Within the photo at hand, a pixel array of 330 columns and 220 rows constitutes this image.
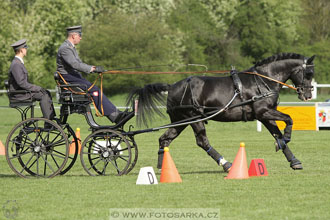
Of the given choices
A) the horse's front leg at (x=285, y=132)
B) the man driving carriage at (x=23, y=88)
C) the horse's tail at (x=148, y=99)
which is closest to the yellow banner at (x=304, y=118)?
the horse's front leg at (x=285, y=132)

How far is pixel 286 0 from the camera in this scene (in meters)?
63.2

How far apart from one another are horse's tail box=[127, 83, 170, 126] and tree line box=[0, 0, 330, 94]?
2815 cm

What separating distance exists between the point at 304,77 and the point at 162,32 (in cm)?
3901

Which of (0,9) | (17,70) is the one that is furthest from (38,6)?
(17,70)

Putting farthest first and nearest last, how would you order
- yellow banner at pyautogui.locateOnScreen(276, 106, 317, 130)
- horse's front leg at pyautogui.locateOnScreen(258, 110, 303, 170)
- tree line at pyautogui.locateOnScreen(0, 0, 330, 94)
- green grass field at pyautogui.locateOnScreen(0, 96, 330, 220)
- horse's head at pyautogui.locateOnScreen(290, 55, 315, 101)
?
tree line at pyautogui.locateOnScreen(0, 0, 330, 94)
yellow banner at pyautogui.locateOnScreen(276, 106, 317, 130)
horse's head at pyautogui.locateOnScreen(290, 55, 315, 101)
horse's front leg at pyautogui.locateOnScreen(258, 110, 303, 170)
green grass field at pyautogui.locateOnScreen(0, 96, 330, 220)

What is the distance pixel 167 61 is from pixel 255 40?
13.7 m

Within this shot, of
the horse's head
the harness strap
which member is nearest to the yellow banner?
the horse's head

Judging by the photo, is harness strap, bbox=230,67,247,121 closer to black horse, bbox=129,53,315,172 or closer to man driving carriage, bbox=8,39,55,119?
black horse, bbox=129,53,315,172

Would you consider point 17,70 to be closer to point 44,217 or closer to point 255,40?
point 44,217

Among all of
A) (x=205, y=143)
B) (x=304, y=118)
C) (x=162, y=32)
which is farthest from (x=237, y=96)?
(x=162, y=32)

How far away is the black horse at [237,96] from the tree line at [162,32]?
28.2 meters

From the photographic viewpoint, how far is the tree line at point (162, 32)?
1759 inches

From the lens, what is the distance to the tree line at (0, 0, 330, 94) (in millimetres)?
44688

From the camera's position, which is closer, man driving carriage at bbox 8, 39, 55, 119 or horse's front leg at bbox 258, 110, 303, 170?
man driving carriage at bbox 8, 39, 55, 119
